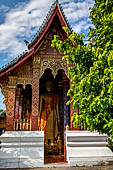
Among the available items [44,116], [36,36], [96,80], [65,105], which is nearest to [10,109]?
[44,116]

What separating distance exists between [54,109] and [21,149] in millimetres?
3458

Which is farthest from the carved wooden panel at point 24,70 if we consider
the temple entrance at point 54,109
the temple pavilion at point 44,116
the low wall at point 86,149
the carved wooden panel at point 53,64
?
the low wall at point 86,149

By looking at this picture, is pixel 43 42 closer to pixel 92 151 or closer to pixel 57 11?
pixel 57 11

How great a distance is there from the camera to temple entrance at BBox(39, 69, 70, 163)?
8.98 m

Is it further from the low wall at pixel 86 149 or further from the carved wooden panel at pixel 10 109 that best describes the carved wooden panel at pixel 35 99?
the low wall at pixel 86 149

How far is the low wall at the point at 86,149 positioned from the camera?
6559 mm

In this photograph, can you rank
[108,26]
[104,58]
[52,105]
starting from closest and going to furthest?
[104,58]
[108,26]
[52,105]

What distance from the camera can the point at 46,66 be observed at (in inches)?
314

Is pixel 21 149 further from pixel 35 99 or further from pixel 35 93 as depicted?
pixel 35 93

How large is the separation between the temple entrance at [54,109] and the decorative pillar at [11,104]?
1.94 m

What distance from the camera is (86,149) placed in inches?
271

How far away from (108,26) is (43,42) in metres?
4.92

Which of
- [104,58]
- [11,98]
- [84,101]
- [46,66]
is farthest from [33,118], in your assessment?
[104,58]

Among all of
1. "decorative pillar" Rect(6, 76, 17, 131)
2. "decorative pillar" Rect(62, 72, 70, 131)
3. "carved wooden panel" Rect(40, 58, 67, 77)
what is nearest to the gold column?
"carved wooden panel" Rect(40, 58, 67, 77)
